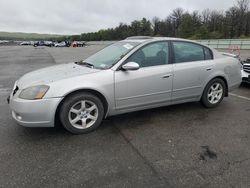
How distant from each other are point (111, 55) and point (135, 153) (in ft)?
6.34

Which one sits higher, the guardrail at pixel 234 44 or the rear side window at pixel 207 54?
the guardrail at pixel 234 44

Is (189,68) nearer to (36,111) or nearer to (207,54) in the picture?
(207,54)

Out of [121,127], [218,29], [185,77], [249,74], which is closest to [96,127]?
[121,127]

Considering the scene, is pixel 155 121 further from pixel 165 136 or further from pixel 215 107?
pixel 215 107

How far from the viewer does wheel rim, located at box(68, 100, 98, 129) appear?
333 cm

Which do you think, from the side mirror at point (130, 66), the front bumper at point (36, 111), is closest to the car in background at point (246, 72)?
the side mirror at point (130, 66)

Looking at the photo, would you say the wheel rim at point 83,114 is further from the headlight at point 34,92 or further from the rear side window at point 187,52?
the rear side window at point 187,52

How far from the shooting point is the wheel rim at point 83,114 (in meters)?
3.33

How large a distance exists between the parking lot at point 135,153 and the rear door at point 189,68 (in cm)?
48

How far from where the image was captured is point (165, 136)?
132 inches

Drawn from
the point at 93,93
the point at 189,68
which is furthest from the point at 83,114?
the point at 189,68

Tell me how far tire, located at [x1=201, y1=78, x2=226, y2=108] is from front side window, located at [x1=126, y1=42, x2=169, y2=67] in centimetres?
119

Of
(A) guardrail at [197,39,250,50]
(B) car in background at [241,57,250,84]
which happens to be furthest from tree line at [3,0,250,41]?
(B) car in background at [241,57,250,84]

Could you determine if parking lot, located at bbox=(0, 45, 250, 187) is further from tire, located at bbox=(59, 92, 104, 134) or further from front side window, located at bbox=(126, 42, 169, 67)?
front side window, located at bbox=(126, 42, 169, 67)
